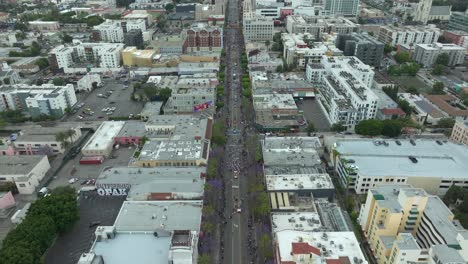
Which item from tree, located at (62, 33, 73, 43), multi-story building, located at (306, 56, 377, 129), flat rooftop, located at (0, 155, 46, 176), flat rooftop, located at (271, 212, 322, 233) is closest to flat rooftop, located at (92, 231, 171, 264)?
flat rooftop, located at (271, 212, 322, 233)

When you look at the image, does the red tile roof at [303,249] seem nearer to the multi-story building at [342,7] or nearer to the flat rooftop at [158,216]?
the flat rooftop at [158,216]

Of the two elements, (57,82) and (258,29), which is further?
(258,29)

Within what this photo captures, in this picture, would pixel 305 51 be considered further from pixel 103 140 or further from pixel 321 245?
pixel 321 245

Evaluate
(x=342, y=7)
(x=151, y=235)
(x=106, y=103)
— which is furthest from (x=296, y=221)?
(x=342, y=7)

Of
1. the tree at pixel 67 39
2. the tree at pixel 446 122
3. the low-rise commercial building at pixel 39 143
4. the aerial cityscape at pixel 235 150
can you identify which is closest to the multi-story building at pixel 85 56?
the aerial cityscape at pixel 235 150

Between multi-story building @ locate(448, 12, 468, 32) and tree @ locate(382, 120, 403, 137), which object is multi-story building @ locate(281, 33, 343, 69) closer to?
tree @ locate(382, 120, 403, 137)
